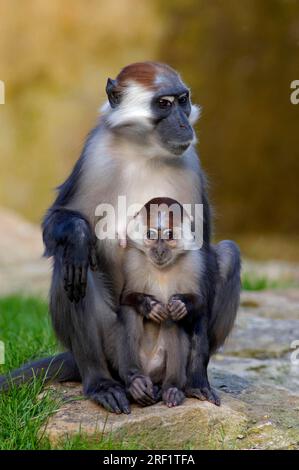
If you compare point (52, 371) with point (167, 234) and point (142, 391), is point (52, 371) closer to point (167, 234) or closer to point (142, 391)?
point (142, 391)

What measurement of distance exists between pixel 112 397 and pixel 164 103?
1623 millimetres

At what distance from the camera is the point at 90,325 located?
5176 millimetres

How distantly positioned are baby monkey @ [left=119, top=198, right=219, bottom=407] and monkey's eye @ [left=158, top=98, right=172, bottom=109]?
0.54 meters

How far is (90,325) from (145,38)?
456 inches

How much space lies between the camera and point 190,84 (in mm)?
16062

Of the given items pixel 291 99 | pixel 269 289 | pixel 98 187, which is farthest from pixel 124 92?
pixel 291 99

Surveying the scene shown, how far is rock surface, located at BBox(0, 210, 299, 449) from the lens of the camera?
4816 mm

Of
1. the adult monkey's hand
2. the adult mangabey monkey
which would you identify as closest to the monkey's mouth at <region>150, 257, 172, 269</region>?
the adult mangabey monkey

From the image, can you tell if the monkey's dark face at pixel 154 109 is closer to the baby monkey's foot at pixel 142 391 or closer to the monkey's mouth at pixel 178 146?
the monkey's mouth at pixel 178 146

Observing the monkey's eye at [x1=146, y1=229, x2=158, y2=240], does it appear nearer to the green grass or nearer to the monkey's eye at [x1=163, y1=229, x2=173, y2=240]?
the monkey's eye at [x1=163, y1=229, x2=173, y2=240]

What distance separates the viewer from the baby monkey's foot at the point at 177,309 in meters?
5.00

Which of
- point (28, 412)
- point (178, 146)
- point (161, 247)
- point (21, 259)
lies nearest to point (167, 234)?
point (161, 247)
